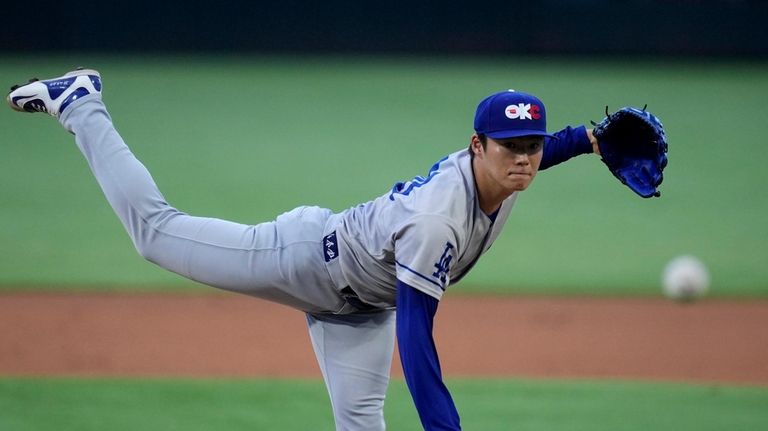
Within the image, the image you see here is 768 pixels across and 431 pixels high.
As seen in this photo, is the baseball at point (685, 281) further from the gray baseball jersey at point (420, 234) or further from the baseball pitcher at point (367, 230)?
the gray baseball jersey at point (420, 234)

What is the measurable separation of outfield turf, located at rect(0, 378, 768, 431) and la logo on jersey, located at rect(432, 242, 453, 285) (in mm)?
2263

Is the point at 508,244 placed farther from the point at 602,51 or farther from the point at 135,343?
the point at 602,51

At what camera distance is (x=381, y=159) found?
45.5 feet

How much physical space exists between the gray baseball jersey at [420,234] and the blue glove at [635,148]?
65 cm

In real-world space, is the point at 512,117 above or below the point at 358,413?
above

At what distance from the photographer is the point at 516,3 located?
19.0m

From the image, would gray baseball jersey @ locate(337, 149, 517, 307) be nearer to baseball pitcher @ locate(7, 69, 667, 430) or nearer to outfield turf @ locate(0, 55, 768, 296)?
baseball pitcher @ locate(7, 69, 667, 430)

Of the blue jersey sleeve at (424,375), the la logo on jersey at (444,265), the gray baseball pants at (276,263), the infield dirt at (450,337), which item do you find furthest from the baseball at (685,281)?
the blue jersey sleeve at (424,375)

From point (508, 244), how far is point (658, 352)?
299 cm

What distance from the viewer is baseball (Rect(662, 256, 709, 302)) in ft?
29.6

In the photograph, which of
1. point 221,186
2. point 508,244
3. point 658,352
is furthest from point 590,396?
point 221,186

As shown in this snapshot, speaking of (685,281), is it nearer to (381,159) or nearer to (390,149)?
(381,159)

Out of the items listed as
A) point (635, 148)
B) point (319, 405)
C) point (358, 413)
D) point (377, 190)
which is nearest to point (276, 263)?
point (358, 413)

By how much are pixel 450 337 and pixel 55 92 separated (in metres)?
4.02
